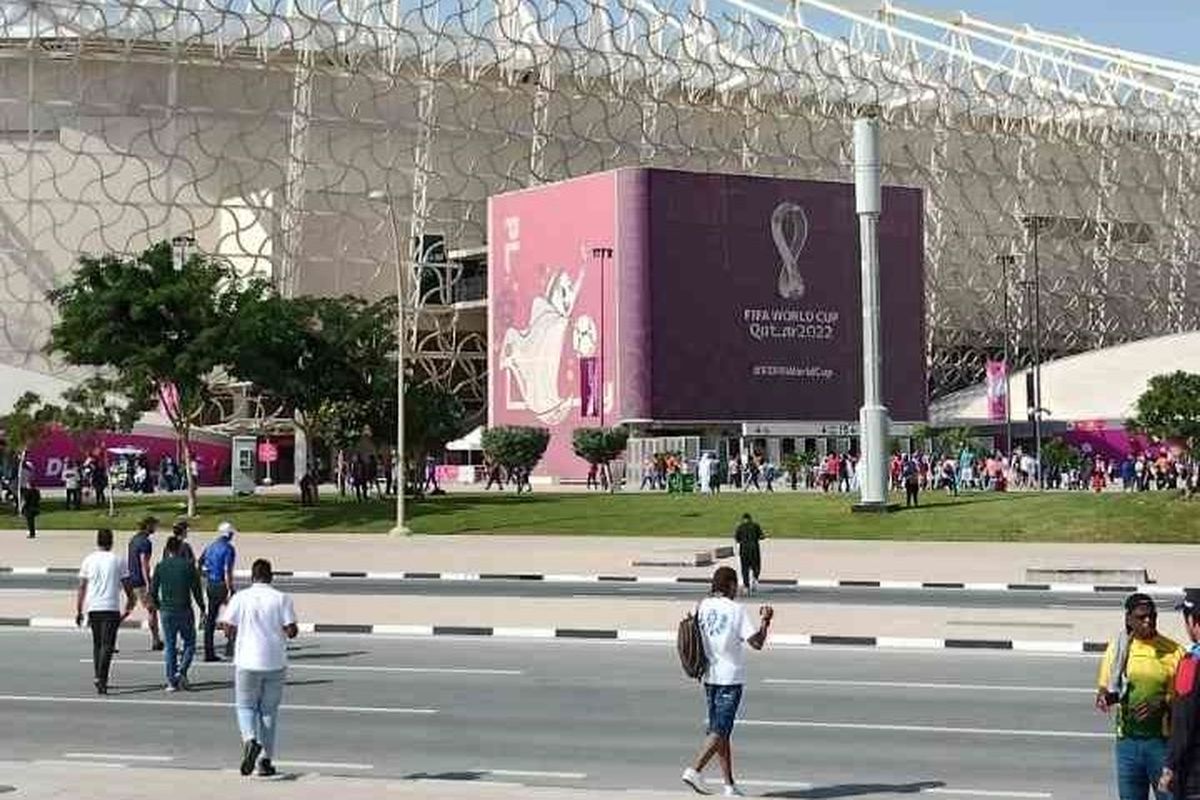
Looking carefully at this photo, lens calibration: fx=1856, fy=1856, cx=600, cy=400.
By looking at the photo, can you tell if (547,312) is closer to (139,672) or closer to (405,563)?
(405,563)

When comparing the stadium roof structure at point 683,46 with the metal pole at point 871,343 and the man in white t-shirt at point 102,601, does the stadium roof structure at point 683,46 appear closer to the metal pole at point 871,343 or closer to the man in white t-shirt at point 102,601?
the metal pole at point 871,343

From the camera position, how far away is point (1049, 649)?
1988 cm

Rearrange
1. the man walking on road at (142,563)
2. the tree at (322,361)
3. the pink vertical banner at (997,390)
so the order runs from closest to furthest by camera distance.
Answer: the man walking on road at (142,563) < the tree at (322,361) < the pink vertical banner at (997,390)

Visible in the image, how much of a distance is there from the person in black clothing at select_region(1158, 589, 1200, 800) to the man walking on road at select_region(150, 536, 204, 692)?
34.8 ft

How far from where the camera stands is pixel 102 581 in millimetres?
17297

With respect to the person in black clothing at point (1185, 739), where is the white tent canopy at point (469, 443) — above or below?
above

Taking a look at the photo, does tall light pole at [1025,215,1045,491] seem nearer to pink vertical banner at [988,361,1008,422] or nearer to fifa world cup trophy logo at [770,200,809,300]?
pink vertical banner at [988,361,1008,422]

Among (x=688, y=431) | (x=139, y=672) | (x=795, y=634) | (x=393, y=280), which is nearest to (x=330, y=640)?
(x=139, y=672)

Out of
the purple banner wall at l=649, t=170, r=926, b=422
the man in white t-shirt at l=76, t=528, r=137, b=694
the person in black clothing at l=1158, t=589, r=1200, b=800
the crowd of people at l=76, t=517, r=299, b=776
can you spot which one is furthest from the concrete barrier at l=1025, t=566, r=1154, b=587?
the purple banner wall at l=649, t=170, r=926, b=422

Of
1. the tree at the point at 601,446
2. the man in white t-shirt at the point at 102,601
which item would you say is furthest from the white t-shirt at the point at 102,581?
the tree at the point at 601,446

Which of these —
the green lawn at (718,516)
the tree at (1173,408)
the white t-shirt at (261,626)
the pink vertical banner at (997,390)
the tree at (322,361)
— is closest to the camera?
the white t-shirt at (261,626)

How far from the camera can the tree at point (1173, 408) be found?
41.5 meters

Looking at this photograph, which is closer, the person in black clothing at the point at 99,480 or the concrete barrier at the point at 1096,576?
the concrete barrier at the point at 1096,576

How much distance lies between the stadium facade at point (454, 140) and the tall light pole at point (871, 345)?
3414 cm
